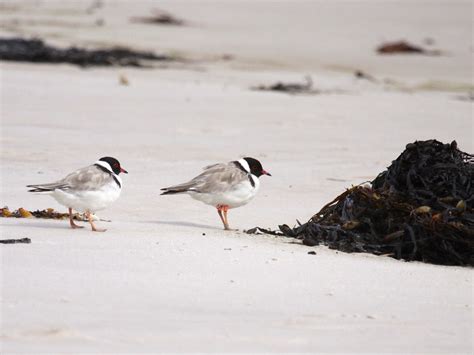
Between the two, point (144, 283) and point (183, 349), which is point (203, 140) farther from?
point (183, 349)

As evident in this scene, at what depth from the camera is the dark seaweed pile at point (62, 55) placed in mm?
16859

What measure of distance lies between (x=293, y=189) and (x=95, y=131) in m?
3.42

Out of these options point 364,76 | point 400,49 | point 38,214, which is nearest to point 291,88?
point 364,76

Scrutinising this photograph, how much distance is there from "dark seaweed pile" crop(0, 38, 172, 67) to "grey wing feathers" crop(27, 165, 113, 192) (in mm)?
10027

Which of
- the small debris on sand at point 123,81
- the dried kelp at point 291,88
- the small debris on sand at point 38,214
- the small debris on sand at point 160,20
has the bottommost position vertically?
the small debris on sand at point 38,214

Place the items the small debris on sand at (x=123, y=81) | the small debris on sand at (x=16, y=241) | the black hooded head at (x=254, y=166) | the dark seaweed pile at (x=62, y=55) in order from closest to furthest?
1. the small debris on sand at (x=16, y=241)
2. the black hooded head at (x=254, y=166)
3. the small debris on sand at (x=123, y=81)
4. the dark seaweed pile at (x=62, y=55)

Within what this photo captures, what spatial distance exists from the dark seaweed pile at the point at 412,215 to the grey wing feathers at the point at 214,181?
524mm

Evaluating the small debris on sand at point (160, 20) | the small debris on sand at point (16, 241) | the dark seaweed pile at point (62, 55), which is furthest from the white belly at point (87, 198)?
the small debris on sand at point (160, 20)

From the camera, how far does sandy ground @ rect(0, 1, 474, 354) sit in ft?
15.8

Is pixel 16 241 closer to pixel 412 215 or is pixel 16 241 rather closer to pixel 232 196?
pixel 232 196

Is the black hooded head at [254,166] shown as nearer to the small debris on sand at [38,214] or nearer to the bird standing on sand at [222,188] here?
the bird standing on sand at [222,188]

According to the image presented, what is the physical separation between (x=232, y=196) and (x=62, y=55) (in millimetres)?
10339

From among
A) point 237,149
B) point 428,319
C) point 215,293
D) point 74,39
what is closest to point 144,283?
point 215,293

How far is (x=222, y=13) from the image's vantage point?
1043 inches
